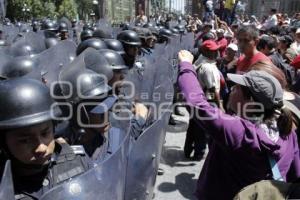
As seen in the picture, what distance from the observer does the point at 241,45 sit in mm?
4488

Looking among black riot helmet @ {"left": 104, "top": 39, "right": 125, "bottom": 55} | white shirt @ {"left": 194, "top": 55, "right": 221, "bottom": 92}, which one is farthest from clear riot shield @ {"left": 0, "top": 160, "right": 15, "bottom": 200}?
black riot helmet @ {"left": 104, "top": 39, "right": 125, "bottom": 55}

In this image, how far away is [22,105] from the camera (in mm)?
1843

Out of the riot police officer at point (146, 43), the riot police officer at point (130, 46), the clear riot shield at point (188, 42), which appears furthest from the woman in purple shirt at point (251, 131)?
the clear riot shield at point (188, 42)

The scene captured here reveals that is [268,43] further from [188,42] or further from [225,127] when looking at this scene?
[188,42]

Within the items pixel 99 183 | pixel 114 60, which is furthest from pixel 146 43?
pixel 99 183

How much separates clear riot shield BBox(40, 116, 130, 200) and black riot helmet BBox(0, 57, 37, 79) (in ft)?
7.38

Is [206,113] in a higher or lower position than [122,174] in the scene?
higher

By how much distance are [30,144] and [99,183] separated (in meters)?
0.42

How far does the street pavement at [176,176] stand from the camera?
4359 millimetres

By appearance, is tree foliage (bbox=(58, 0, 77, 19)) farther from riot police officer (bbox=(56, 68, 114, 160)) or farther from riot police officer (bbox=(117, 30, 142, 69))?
riot police officer (bbox=(56, 68, 114, 160))

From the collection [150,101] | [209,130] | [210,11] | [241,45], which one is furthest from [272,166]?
[210,11]

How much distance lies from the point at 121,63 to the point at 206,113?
203 cm

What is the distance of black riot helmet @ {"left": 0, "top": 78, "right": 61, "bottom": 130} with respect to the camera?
1.79 meters

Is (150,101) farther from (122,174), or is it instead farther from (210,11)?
(210,11)
